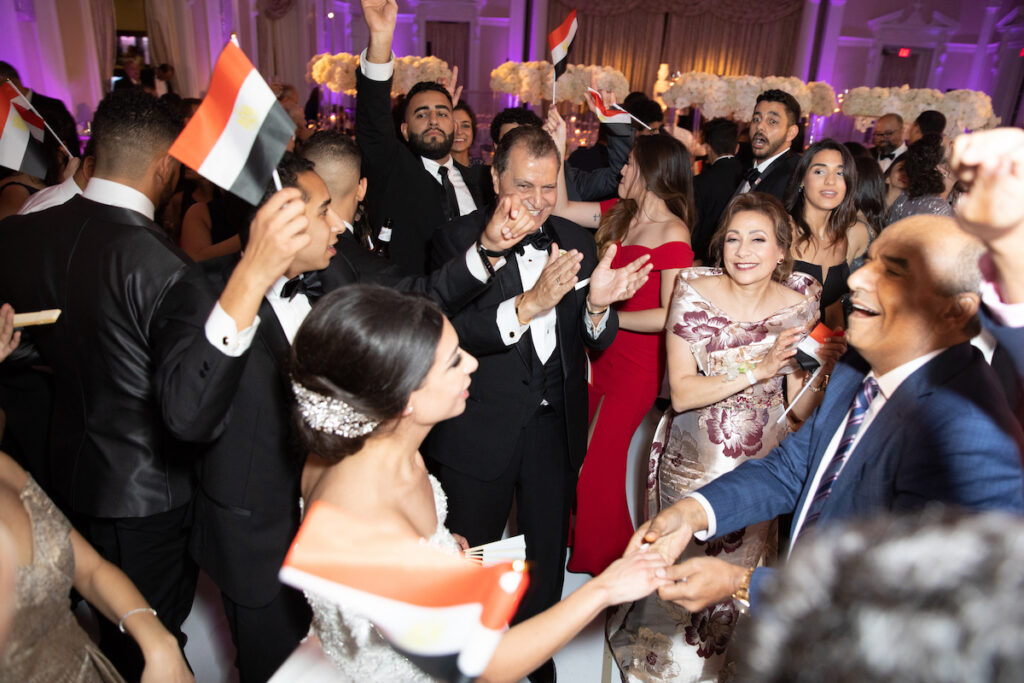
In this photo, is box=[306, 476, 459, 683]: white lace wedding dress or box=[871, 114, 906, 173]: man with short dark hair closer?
box=[306, 476, 459, 683]: white lace wedding dress

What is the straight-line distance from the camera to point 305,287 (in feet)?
5.85

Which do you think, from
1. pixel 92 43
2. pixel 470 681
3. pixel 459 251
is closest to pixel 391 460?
pixel 470 681

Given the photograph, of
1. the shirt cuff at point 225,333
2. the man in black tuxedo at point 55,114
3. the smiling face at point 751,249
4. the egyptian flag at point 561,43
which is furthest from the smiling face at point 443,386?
the man in black tuxedo at point 55,114

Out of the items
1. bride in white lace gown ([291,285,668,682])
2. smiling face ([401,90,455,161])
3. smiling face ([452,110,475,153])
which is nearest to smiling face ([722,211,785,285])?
bride in white lace gown ([291,285,668,682])

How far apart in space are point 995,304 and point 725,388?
1351mm

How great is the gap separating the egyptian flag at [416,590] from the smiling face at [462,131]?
4066 mm

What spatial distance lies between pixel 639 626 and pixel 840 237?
7.38ft

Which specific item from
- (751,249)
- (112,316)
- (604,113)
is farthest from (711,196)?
(112,316)

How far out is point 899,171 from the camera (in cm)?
480

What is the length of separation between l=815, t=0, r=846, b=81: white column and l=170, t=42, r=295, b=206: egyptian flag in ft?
63.0

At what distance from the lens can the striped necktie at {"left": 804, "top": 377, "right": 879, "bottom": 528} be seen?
57.4 inches

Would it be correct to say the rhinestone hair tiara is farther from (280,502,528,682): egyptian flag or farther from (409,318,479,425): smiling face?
(280,502,528,682): egyptian flag

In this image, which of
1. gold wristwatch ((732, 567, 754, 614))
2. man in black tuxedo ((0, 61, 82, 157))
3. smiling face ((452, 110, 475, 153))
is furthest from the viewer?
smiling face ((452, 110, 475, 153))

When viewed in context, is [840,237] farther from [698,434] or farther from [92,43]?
[92,43]
